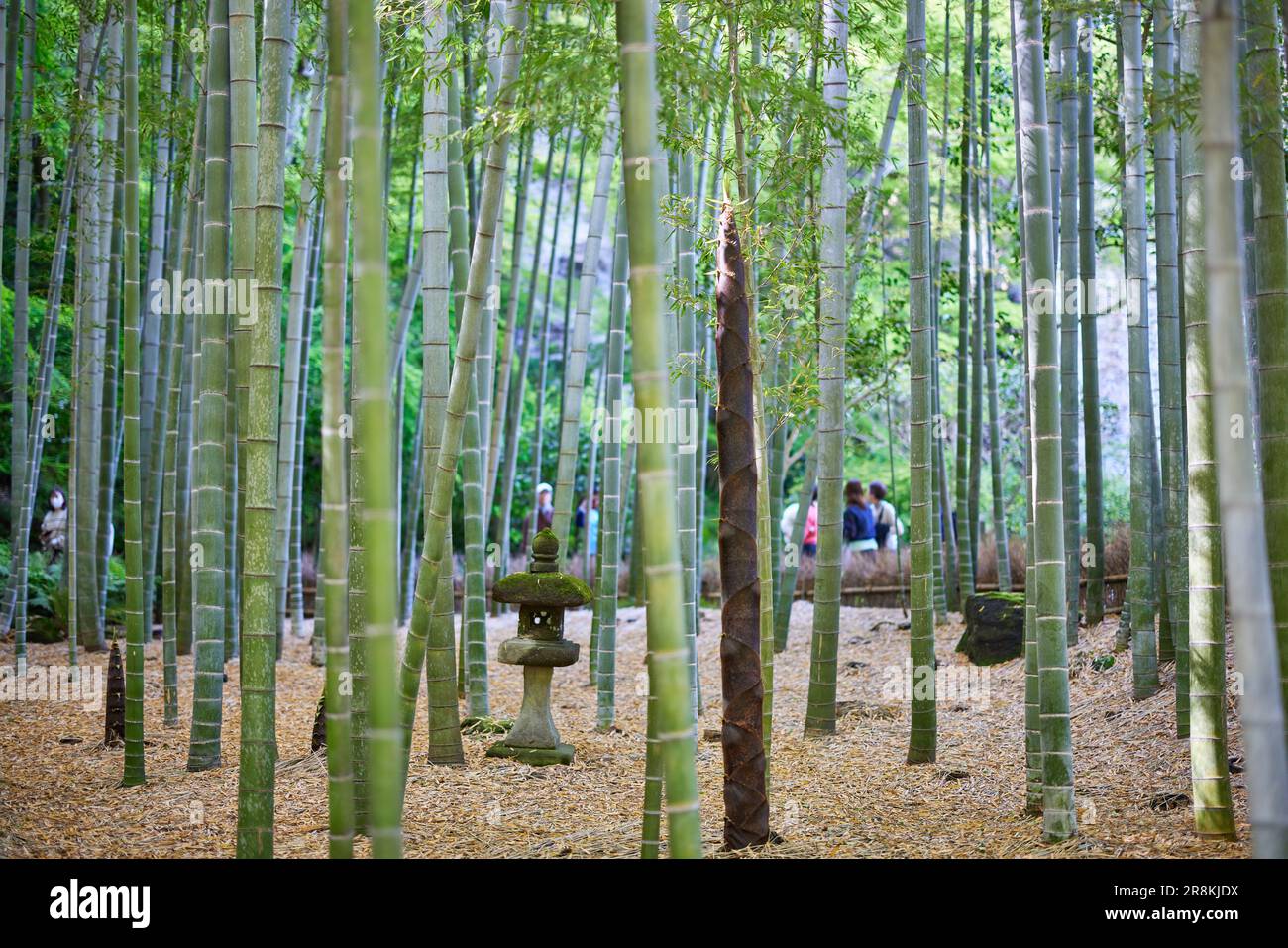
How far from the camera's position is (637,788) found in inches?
185

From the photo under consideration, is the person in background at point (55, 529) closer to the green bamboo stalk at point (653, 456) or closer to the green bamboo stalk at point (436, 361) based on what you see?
the green bamboo stalk at point (436, 361)

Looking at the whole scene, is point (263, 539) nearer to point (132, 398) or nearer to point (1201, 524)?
point (132, 398)

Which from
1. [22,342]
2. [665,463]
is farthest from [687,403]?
[22,342]

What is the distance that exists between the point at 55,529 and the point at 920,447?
764 cm

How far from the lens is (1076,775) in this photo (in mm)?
4363

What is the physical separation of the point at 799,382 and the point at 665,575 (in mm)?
2250

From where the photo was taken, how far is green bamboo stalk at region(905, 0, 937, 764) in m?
4.82

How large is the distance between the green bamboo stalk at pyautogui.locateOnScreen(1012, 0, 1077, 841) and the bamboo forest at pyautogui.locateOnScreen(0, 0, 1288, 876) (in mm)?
12

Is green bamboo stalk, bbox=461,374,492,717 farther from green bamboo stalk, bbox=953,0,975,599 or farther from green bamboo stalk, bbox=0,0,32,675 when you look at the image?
green bamboo stalk, bbox=953,0,975,599

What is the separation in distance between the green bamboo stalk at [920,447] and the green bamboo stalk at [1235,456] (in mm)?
2960

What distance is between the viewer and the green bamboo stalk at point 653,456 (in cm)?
205

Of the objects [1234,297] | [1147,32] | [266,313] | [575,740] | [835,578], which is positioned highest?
[1147,32]
